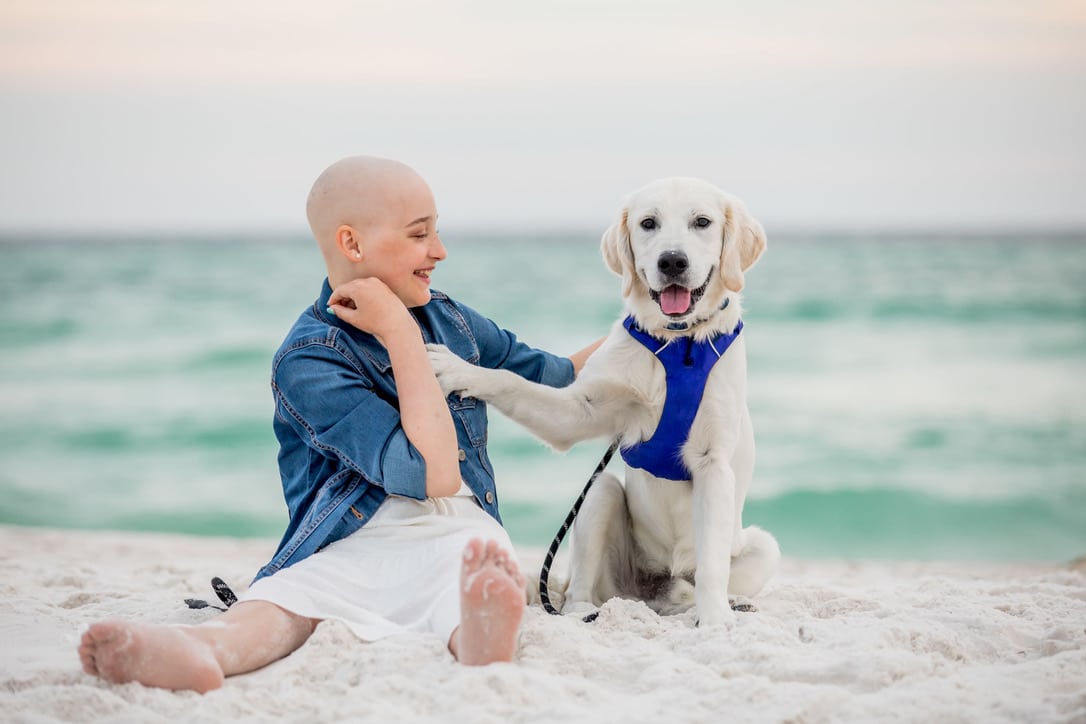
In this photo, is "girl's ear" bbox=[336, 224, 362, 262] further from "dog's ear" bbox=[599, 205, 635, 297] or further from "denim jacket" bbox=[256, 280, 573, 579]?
"dog's ear" bbox=[599, 205, 635, 297]

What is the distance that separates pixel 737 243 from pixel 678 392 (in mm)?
551

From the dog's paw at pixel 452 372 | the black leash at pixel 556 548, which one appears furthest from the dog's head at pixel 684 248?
the dog's paw at pixel 452 372

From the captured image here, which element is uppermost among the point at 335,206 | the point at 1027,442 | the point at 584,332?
the point at 584,332

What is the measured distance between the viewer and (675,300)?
3.46 m

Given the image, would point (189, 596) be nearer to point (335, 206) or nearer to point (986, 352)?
point (335, 206)

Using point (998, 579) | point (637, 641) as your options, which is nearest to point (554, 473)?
point (998, 579)

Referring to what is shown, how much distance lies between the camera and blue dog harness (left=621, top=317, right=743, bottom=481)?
349 centimetres

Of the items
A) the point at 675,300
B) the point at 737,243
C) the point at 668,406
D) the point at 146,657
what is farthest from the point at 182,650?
the point at 737,243

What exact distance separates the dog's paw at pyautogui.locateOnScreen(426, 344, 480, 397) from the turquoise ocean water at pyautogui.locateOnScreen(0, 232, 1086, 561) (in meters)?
0.67

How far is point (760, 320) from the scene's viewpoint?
60.2 feet

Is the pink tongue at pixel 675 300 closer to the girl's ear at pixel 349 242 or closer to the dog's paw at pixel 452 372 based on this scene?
the dog's paw at pixel 452 372

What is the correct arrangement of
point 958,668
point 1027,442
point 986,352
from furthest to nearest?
point 986,352
point 1027,442
point 958,668

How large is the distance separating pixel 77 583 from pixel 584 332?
1332 cm

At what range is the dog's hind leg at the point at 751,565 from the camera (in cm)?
371
